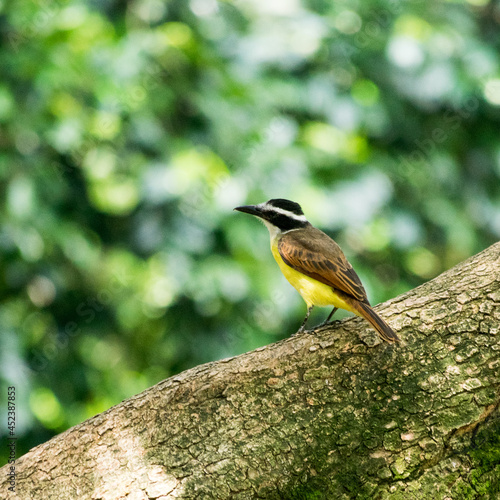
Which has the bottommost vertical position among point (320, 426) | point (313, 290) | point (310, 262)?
point (320, 426)

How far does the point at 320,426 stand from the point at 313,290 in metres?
1.37

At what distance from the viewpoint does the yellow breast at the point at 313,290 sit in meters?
4.31

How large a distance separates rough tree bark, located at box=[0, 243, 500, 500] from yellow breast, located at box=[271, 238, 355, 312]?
627 mm

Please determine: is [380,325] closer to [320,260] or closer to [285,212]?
[320,260]

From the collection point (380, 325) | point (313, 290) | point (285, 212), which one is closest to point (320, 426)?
point (380, 325)

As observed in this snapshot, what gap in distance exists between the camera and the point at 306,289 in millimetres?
4535

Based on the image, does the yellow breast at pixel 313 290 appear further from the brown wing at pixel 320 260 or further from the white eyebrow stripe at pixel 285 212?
the white eyebrow stripe at pixel 285 212

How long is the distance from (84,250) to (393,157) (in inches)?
147

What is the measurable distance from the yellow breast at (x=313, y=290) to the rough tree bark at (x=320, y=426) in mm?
627

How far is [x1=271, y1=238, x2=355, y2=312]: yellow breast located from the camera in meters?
4.31

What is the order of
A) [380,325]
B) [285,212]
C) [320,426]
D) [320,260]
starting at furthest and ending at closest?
[285,212] → [320,260] → [380,325] → [320,426]

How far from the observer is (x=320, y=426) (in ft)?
10.7

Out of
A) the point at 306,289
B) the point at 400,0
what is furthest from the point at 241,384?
the point at 400,0

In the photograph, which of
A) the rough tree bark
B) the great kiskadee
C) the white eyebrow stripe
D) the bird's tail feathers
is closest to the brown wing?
the great kiskadee
